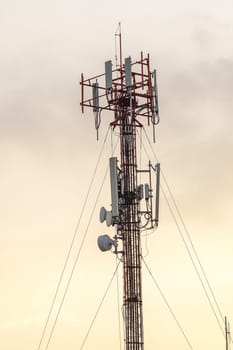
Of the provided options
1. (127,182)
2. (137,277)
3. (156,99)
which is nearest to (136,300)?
(137,277)

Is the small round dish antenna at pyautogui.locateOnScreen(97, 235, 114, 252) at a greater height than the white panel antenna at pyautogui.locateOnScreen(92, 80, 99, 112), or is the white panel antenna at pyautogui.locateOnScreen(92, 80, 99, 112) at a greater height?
the white panel antenna at pyautogui.locateOnScreen(92, 80, 99, 112)

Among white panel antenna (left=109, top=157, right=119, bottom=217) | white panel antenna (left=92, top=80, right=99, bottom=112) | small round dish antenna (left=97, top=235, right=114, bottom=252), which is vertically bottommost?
small round dish antenna (left=97, top=235, right=114, bottom=252)

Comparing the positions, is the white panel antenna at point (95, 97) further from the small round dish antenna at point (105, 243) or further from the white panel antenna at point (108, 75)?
the small round dish antenna at point (105, 243)

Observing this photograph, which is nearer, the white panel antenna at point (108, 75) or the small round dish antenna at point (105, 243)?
the small round dish antenna at point (105, 243)

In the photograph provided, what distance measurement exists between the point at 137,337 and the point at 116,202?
5418mm

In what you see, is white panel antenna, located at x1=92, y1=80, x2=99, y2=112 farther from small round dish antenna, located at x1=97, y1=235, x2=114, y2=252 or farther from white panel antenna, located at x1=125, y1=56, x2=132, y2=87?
small round dish antenna, located at x1=97, y1=235, x2=114, y2=252

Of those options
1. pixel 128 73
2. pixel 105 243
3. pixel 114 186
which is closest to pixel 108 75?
pixel 128 73

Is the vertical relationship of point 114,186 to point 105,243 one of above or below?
above

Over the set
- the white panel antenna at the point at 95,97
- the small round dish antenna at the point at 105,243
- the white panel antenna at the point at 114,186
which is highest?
the white panel antenna at the point at 95,97

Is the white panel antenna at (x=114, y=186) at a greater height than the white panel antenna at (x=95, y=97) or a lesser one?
lesser

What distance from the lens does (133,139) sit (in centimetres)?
5356

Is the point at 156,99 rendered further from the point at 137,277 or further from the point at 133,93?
the point at 137,277

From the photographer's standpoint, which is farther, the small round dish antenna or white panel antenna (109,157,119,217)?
the small round dish antenna

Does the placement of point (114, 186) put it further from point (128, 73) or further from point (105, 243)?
point (128, 73)
